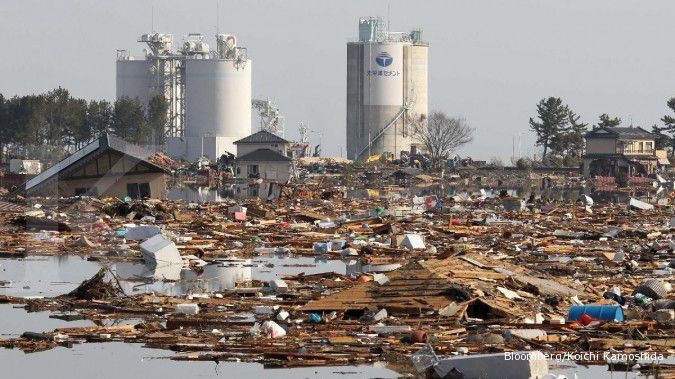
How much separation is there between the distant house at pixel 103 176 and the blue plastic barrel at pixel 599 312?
98.2 feet

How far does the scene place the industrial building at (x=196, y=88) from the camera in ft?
326

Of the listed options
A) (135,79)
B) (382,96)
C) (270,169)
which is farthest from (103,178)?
(382,96)

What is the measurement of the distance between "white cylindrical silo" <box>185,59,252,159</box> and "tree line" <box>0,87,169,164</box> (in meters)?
2.19

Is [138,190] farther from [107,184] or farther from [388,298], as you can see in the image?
[388,298]

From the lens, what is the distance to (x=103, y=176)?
46.5m

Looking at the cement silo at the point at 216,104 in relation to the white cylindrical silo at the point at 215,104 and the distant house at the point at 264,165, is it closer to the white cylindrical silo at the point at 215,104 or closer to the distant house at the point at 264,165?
the white cylindrical silo at the point at 215,104

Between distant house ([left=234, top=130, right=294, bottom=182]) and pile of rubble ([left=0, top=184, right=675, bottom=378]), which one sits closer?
pile of rubble ([left=0, top=184, right=675, bottom=378])

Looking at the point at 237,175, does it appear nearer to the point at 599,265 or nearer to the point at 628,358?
the point at 599,265

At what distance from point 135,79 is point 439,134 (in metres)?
23.6

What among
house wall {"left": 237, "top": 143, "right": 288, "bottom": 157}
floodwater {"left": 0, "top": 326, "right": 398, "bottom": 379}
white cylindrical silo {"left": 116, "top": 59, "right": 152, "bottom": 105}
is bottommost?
floodwater {"left": 0, "top": 326, "right": 398, "bottom": 379}

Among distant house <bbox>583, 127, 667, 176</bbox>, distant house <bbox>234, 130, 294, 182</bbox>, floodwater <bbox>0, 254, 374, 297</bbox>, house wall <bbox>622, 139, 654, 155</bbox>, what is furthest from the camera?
house wall <bbox>622, 139, 654, 155</bbox>

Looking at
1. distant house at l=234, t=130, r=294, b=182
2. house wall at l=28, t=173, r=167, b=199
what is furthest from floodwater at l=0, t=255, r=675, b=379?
distant house at l=234, t=130, r=294, b=182

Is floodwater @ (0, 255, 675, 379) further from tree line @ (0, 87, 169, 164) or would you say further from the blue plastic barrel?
tree line @ (0, 87, 169, 164)

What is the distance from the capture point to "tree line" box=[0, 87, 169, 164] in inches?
3775
